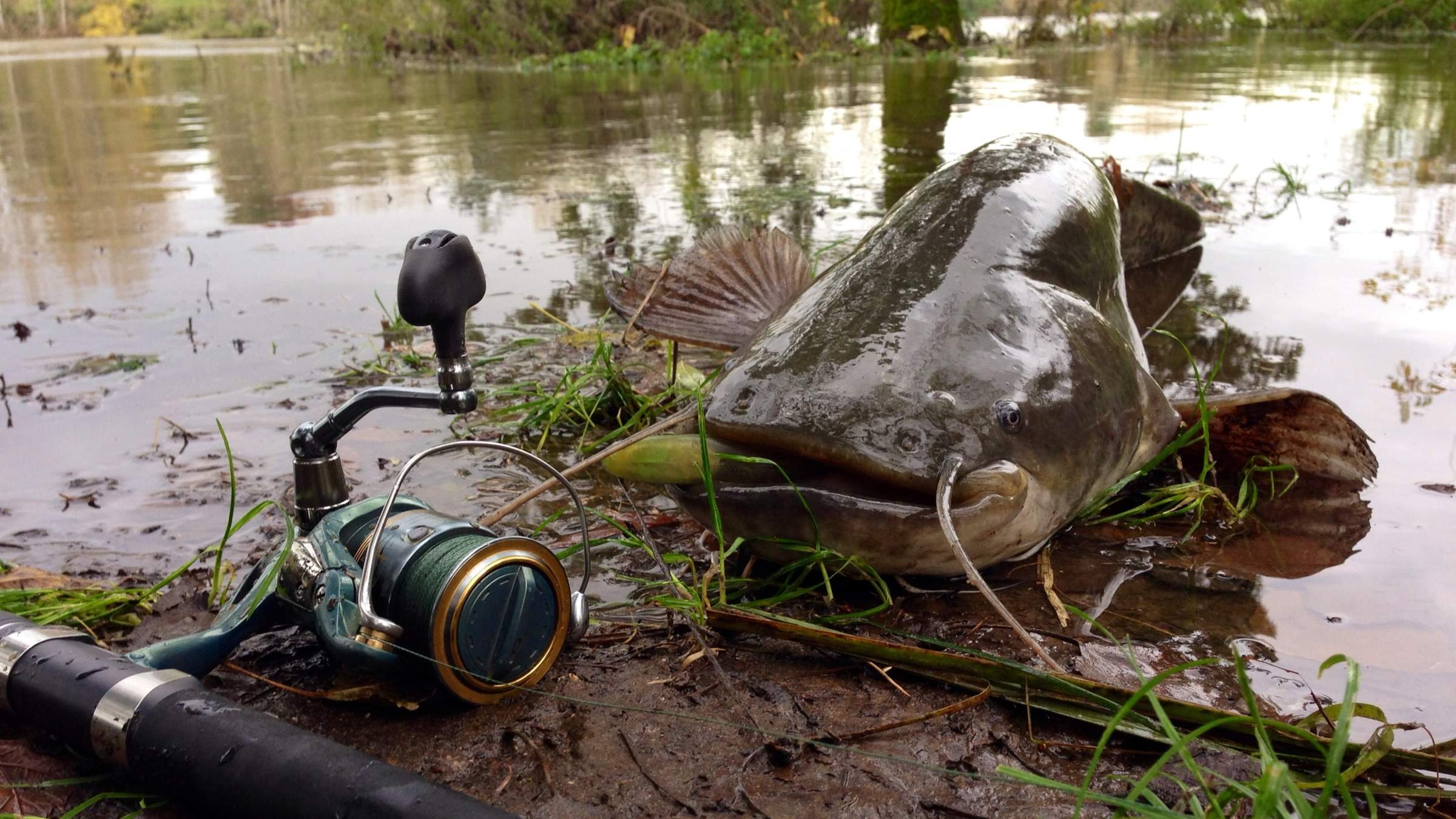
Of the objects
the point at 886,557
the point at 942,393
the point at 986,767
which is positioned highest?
the point at 942,393

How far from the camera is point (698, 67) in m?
17.0

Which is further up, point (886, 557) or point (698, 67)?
point (698, 67)

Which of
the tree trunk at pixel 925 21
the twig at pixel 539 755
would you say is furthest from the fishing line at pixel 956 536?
the tree trunk at pixel 925 21

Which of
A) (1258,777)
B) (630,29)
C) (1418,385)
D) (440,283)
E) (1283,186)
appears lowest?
(1258,777)

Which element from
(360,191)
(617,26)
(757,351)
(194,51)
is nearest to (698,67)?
(617,26)

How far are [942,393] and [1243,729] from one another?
0.71 metres

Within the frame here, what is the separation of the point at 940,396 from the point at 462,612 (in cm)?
90

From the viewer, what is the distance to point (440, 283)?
1476 mm

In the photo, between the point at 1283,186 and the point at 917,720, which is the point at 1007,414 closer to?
the point at 917,720

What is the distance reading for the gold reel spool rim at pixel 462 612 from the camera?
148 cm

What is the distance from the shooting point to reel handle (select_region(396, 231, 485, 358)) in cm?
147

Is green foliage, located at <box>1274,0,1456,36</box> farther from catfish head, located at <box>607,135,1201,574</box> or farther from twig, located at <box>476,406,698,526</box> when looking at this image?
twig, located at <box>476,406,698,526</box>

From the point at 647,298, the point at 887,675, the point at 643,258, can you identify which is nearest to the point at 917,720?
the point at 887,675

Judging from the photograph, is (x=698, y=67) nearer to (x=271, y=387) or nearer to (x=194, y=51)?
(x=271, y=387)
